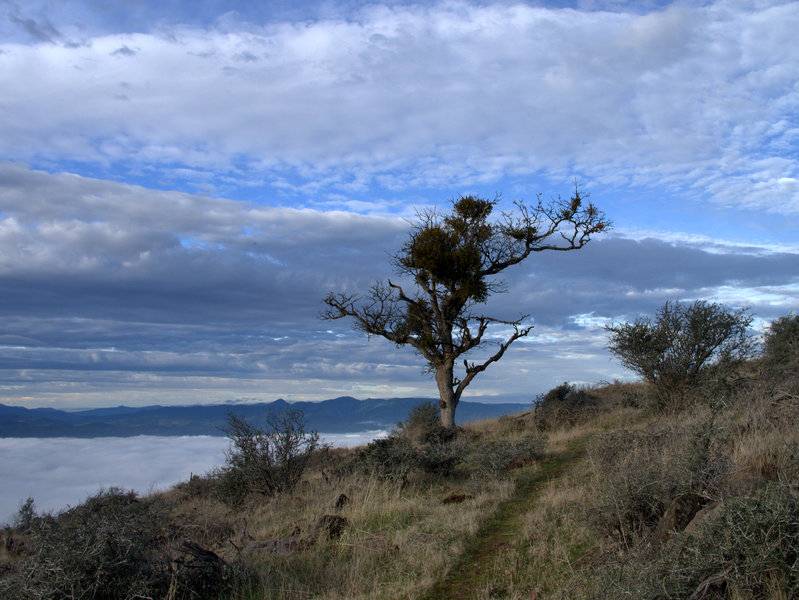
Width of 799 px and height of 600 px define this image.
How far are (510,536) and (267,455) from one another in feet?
24.9

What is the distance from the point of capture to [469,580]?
6.23 meters

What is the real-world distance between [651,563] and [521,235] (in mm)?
14934

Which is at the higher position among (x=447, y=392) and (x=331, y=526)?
(x=447, y=392)

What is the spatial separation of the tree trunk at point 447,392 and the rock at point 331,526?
10387mm

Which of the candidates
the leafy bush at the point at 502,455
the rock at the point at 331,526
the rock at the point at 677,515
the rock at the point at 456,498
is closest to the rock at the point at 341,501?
the rock at the point at 331,526

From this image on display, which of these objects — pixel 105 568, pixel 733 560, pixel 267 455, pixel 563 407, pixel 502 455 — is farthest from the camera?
pixel 563 407

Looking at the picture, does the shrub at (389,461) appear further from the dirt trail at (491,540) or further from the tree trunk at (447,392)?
the tree trunk at (447,392)

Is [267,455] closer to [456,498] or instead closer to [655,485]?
[456,498]

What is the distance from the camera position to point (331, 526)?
8328mm

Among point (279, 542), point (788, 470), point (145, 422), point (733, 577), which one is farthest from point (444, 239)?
point (145, 422)

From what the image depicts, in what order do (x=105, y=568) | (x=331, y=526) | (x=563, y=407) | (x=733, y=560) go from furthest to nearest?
(x=563, y=407) < (x=331, y=526) < (x=105, y=568) < (x=733, y=560)

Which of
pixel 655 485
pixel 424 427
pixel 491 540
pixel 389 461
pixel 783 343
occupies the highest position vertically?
pixel 783 343

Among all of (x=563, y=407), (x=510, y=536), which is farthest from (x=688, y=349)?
(x=510, y=536)

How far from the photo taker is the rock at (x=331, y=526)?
817cm
